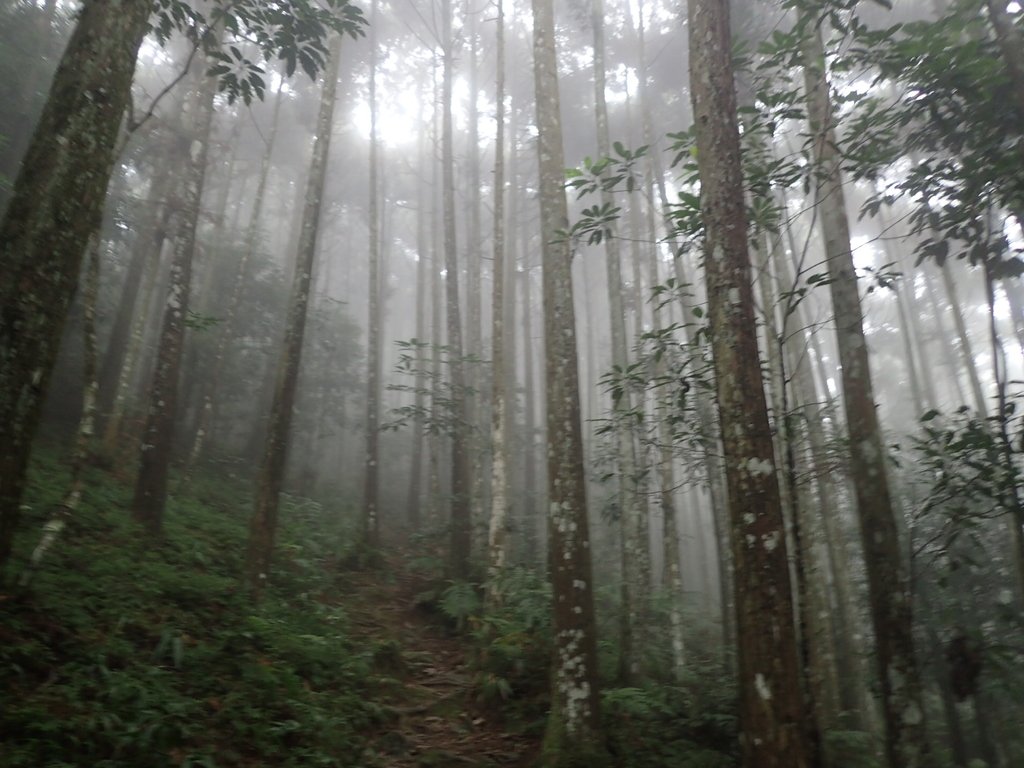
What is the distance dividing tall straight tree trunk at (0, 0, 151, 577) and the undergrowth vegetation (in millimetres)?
1143

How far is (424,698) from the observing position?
24.7ft

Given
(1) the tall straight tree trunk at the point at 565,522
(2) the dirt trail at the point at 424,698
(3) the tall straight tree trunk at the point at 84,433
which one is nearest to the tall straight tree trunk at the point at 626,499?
(1) the tall straight tree trunk at the point at 565,522

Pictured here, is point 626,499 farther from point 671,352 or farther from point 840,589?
point 840,589

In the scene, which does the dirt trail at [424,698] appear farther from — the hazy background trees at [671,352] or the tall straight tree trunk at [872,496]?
the tall straight tree trunk at [872,496]

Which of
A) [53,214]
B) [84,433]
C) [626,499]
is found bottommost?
[84,433]

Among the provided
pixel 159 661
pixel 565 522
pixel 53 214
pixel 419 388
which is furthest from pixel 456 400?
pixel 53 214

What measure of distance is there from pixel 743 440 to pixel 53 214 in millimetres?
4851

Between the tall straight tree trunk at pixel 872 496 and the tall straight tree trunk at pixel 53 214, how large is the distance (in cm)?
608

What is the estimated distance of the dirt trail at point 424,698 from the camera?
6199mm

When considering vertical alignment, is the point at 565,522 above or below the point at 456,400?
below

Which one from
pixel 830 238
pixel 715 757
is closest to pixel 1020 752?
pixel 715 757

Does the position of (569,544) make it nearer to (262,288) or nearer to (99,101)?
(99,101)

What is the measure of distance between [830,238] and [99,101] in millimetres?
7029

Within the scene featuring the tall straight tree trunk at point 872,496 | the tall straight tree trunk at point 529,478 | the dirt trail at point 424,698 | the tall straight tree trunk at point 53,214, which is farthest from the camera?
the tall straight tree trunk at point 529,478
